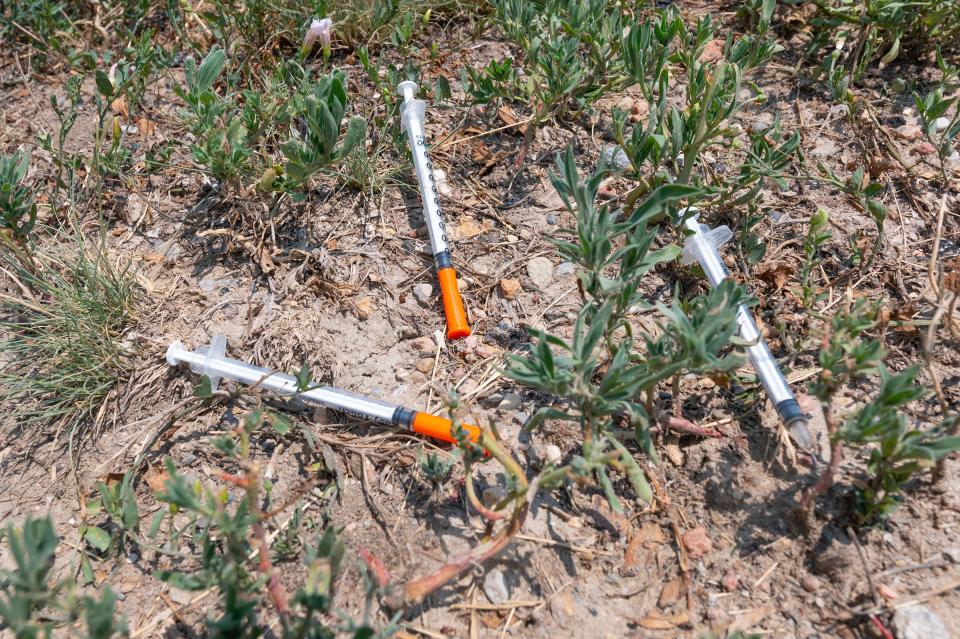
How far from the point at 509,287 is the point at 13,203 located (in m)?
1.42

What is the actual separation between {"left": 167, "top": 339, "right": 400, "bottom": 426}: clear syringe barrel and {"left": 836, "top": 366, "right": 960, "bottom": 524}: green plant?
3.35 ft

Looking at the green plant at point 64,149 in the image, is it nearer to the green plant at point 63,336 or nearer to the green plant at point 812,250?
the green plant at point 63,336

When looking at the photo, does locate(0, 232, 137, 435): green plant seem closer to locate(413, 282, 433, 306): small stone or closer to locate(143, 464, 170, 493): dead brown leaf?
locate(143, 464, 170, 493): dead brown leaf

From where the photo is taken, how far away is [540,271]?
2.12 metres

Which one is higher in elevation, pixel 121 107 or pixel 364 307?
pixel 121 107

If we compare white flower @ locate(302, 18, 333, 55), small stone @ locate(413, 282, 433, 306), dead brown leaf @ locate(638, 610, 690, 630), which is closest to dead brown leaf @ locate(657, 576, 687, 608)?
dead brown leaf @ locate(638, 610, 690, 630)

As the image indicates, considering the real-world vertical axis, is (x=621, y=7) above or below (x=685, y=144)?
above

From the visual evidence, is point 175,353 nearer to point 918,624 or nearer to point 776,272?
point 776,272

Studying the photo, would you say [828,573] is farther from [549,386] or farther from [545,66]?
[545,66]

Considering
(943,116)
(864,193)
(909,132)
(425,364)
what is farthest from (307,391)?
(943,116)

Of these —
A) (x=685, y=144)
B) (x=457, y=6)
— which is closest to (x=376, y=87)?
(x=457, y=6)

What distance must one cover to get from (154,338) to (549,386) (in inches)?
47.2

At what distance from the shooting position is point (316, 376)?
1952 mm

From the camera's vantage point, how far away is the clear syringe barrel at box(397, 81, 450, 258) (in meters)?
2.13
